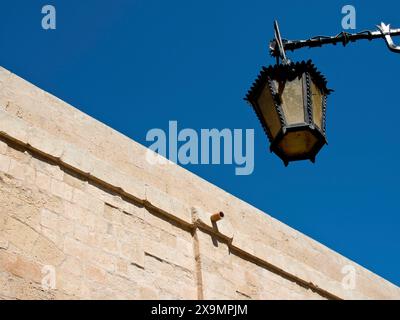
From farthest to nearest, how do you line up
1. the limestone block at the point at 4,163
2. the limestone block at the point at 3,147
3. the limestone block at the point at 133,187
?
the limestone block at the point at 133,187 → the limestone block at the point at 3,147 → the limestone block at the point at 4,163

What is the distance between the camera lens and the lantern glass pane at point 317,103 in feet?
11.2

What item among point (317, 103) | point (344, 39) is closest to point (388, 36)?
point (344, 39)

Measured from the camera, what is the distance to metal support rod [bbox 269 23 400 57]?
3.85 meters

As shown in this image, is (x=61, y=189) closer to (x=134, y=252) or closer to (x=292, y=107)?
(x=134, y=252)

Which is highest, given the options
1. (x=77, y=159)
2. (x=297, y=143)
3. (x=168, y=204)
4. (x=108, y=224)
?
(x=77, y=159)

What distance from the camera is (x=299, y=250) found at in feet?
26.6

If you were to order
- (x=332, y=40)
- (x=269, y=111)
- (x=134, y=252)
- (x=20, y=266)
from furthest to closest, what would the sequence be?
(x=134, y=252) < (x=20, y=266) < (x=332, y=40) < (x=269, y=111)

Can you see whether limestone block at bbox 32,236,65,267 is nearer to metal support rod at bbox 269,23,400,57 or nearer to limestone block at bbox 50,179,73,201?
limestone block at bbox 50,179,73,201

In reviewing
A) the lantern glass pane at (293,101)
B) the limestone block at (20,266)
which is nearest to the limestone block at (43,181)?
the limestone block at (20,266)

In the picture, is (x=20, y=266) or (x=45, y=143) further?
(x=45, y=143)

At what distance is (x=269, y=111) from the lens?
11.3 feet

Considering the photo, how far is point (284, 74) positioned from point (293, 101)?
0.17 metres

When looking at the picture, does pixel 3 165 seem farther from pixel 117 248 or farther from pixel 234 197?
pixel 234 197

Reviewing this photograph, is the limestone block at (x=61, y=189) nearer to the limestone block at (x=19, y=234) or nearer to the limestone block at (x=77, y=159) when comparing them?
the limestone block at (x=77, y=159)
